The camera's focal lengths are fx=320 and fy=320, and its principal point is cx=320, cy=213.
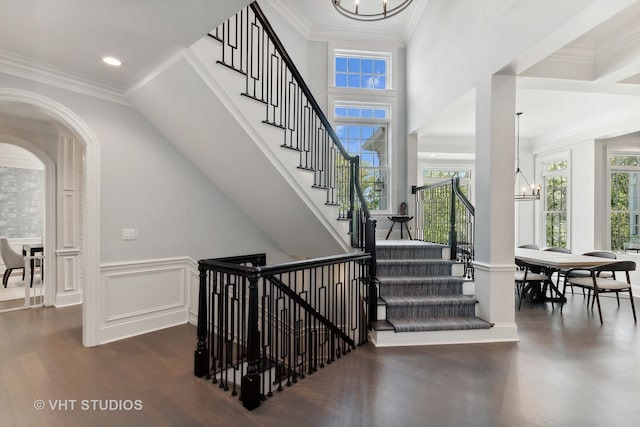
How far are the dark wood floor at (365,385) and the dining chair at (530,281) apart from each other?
122 cm

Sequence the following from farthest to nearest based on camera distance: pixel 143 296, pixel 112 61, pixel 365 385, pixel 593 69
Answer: pixel 143 296 < pixel 593 69 < pixel 112 61 < pixel 365 385

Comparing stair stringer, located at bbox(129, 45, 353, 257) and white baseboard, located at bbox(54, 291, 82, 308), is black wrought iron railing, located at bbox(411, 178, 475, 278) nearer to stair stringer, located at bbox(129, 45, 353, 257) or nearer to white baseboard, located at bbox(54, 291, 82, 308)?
stair stringer, located at bbox(129, 45, 353, 257)

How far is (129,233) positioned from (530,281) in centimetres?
577

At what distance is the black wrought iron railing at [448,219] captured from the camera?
434 cm

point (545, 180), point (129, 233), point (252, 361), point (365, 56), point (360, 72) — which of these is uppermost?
point (365, 56)

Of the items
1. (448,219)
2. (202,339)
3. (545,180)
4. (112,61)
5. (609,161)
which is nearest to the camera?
(202,339)

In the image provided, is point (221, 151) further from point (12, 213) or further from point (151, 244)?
point (12, 213)

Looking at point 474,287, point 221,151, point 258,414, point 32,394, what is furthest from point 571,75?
point 32,394

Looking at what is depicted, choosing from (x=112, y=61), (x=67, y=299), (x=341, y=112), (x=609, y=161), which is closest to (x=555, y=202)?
(x=609, y=161)

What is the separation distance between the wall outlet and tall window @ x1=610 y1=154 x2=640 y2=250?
8603 millimetres

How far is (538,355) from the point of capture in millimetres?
3162

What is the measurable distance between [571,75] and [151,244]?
210 inches

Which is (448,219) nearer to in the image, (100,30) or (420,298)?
(420,298)

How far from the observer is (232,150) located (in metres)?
3.54
